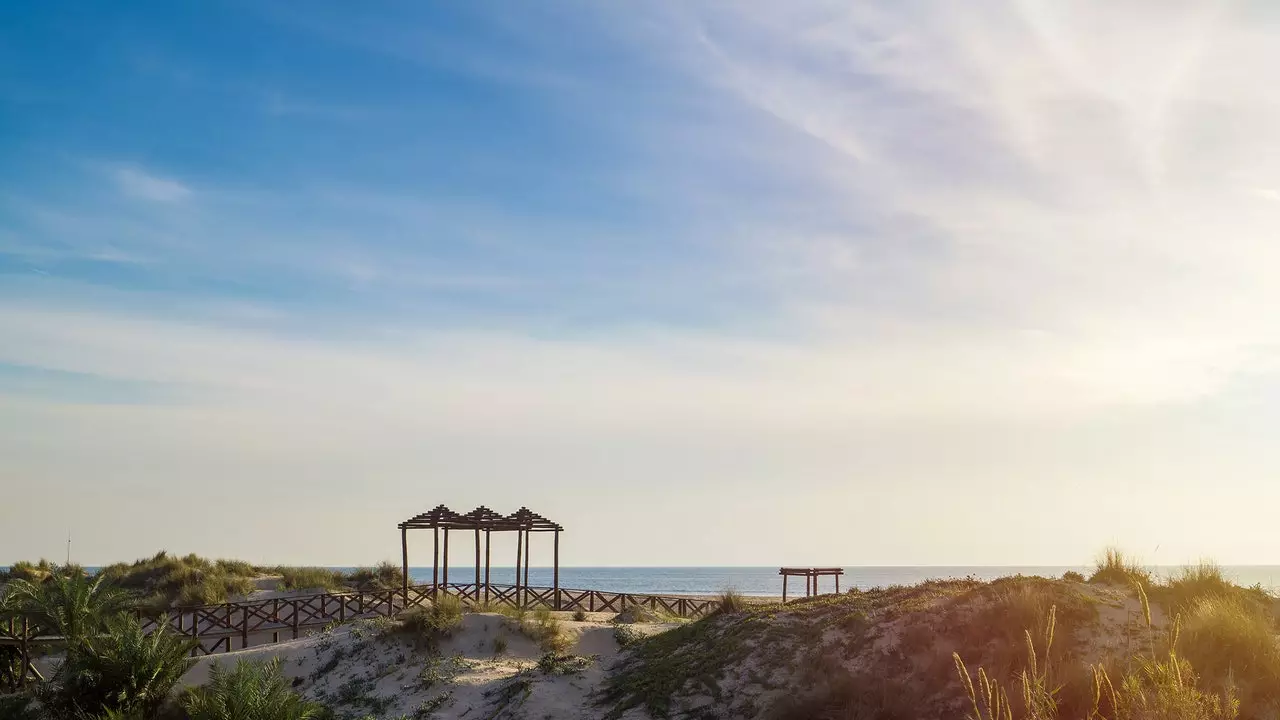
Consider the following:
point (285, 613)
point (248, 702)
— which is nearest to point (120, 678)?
point (248, 702)

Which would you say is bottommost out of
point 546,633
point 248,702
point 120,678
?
point 120,678

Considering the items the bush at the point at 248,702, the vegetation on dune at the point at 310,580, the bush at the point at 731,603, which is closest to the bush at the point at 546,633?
the bush at the point at 731,603

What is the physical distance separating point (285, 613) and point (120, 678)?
1509 cm

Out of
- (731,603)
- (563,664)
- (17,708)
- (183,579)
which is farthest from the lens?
(183,579)

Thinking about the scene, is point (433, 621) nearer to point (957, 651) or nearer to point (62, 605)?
point (62, 605)

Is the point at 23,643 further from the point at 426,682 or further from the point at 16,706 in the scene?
the point at 426,682

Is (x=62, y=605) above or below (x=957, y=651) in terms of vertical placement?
below

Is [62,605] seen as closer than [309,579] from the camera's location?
Yes

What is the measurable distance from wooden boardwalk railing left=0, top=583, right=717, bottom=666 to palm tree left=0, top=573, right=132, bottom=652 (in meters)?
0.50

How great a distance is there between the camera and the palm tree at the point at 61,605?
1126 inches

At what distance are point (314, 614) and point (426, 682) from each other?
13376mm

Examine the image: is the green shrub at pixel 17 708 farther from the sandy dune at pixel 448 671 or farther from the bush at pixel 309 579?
the bush at pixel 309 579

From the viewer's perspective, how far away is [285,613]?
38.2m

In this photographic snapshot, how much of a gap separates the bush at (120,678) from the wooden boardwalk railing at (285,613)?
5.15 meters
